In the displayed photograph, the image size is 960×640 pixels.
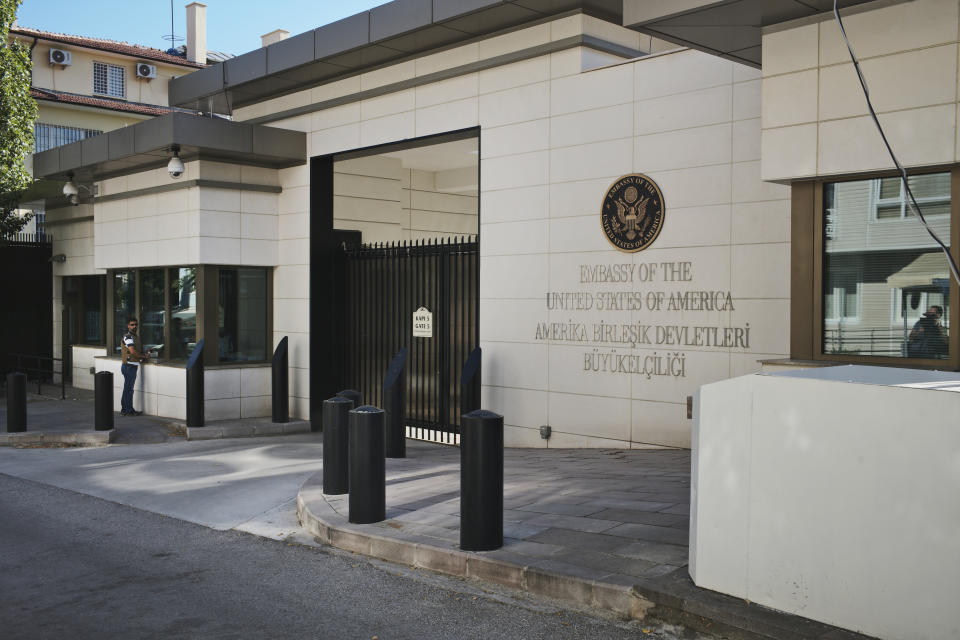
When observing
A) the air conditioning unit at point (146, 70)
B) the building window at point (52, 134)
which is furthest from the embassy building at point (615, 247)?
the air conditioning unit at point (146, 70)

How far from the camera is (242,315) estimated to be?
48.1 ft

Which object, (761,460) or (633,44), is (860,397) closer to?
(761,460)

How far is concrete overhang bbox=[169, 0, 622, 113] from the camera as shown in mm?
10578

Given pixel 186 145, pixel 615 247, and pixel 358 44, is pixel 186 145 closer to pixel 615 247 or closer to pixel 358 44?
pixel 358 44

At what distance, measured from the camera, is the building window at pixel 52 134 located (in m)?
33.1

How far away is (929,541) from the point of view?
396 centimetres

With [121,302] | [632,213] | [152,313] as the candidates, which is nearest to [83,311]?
A: [121,302]

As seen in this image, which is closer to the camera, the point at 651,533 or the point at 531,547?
the point at 531,547

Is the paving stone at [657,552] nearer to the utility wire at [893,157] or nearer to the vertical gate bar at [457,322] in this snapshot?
the utility wire at [893,157]

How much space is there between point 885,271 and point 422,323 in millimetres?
7268

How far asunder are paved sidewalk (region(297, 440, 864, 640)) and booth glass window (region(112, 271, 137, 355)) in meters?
9.09

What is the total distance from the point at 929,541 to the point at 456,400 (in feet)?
28.3

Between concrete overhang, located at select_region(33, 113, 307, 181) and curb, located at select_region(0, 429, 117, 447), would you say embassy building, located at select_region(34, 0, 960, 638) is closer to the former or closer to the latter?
concrete overhang, located at select_region(33, 113, 307, 181)

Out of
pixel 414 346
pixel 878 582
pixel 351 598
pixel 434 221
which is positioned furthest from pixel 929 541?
pixel 434 221
